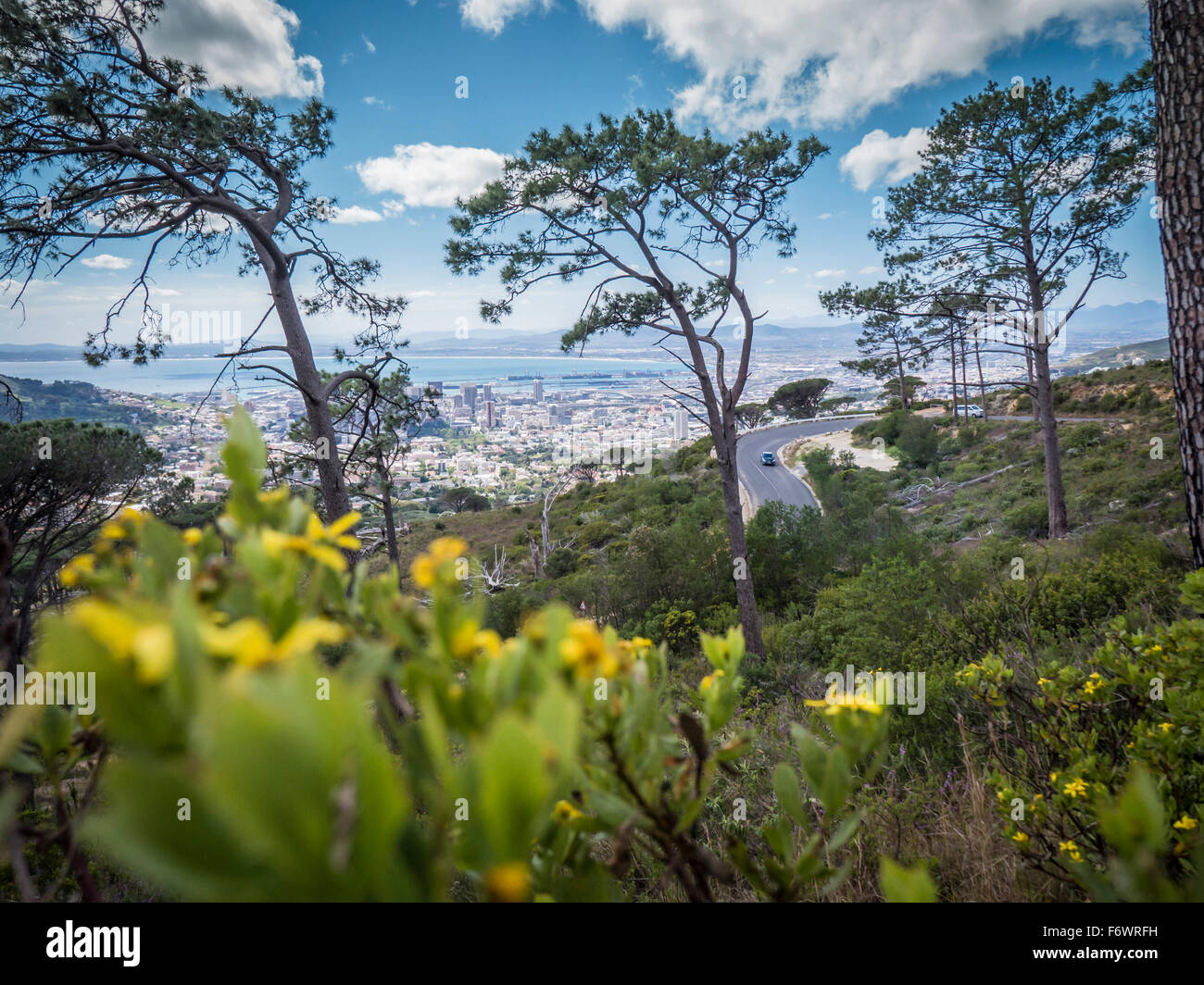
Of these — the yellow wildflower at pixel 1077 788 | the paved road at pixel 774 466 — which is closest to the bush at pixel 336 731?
the yellow wildflower at pixel 1077 788

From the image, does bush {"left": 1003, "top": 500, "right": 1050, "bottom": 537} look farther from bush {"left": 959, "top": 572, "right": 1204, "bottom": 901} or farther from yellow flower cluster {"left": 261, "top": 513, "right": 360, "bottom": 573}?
yellow flower cluster {"left": 261, "top": 513, "right": 360, "bottom": 573}

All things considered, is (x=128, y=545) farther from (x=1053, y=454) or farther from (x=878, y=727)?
(x=1053, y=454)

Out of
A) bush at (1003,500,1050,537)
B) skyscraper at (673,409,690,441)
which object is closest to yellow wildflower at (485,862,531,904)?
bush at (1003,500,1050,537)

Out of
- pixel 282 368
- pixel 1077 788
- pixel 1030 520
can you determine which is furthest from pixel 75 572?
pixel 1030 520

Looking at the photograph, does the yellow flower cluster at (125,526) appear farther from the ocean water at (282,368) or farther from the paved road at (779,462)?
the paved road at (779,462)

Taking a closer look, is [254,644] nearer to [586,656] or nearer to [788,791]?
[586,656]
